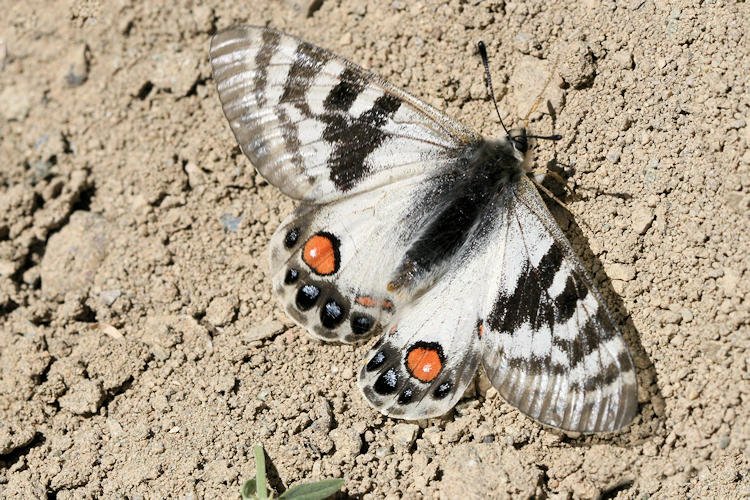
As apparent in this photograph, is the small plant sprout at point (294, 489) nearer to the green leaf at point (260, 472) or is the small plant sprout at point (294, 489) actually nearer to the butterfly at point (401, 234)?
the green leaf at point (260, 472)

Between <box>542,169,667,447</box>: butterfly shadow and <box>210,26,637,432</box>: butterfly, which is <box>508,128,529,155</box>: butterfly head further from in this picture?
<box>542,169,667,447</box>: butterfly shadow

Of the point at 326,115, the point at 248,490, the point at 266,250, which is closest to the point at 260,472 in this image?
the point at 248,490

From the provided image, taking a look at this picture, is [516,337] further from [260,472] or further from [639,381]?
[260,472]

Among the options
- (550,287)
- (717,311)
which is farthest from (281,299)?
(717,311)

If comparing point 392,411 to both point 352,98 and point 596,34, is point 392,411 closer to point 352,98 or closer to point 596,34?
point 352,98

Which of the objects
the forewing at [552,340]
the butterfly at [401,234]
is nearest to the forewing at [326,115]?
the butterfly at [401,234]

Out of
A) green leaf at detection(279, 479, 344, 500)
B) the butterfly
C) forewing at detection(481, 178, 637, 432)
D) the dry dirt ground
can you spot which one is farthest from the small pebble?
forewing at detection(481, 178, 637, 432)
